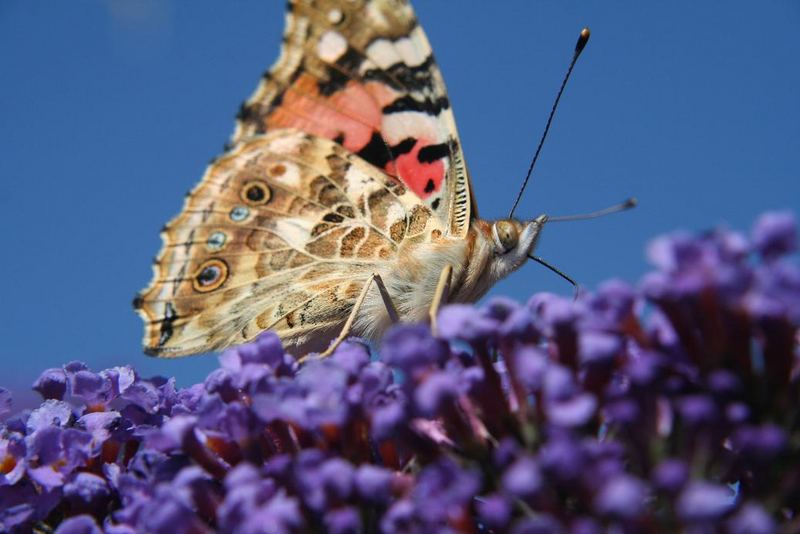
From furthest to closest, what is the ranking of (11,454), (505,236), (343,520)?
(505,236), (11,454), (343,520)

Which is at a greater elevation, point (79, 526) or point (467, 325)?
point (467, 325)

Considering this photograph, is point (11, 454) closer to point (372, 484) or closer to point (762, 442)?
point (372, 484)

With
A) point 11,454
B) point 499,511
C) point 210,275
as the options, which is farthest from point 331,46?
point 499,511

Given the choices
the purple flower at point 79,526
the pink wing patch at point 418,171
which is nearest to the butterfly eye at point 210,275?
the pink wing patch at point 418,171

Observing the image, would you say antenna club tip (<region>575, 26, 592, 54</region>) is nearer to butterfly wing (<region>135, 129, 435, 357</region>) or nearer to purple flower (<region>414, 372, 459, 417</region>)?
butterfly wing (<region>135, 129, 435, 357</region>)

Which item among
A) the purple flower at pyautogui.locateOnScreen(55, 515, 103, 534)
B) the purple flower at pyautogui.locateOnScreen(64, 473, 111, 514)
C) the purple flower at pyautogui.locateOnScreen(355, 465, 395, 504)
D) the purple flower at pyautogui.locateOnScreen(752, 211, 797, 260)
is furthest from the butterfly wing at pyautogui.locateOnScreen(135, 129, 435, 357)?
the purple flower at pyautogui.locateOnScreen(752, 211, 797, 260)
